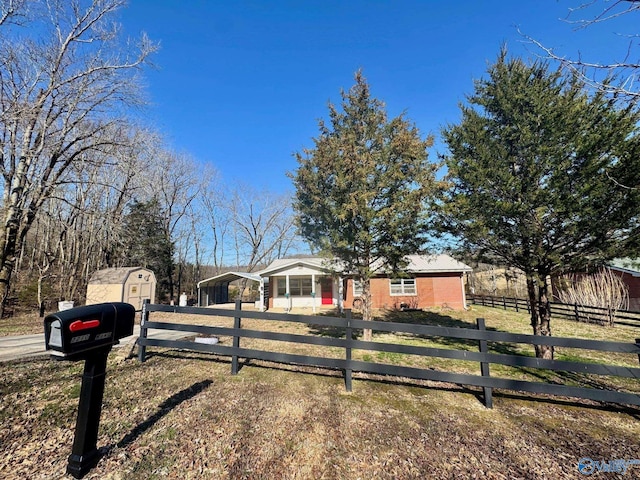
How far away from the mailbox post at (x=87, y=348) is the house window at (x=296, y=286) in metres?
16.6

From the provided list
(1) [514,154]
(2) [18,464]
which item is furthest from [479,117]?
(2) [18,464]

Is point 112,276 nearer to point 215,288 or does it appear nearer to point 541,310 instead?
point 215,288

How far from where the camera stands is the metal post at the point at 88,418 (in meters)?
2.26

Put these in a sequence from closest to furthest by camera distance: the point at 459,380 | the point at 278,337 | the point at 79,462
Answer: the point at 79,462
the point at 459,380
the point at 278,337

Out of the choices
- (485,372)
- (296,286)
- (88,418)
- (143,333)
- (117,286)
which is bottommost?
(485,372)

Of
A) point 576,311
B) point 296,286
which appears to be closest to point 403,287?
point 296,286

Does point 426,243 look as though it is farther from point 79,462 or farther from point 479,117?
point 79,462

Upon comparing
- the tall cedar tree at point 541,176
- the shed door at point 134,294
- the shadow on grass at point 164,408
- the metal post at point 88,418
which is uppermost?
the tall cedar tree at point 541,176

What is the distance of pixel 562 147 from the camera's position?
570 centimetres

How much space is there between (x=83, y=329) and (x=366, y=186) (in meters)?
6.98

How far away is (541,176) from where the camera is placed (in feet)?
19.8

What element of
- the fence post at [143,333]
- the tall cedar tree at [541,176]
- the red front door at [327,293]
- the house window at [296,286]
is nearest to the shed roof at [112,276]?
the house window at [296,286]

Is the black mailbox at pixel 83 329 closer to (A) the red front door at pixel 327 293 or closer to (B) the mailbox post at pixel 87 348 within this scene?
(B) the mailbox post at pixel 87 348

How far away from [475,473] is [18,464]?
3.99m
